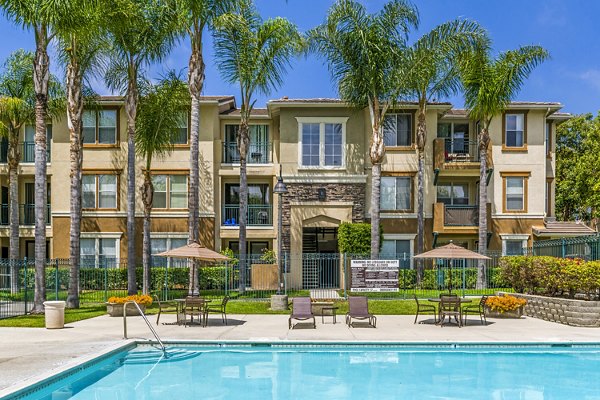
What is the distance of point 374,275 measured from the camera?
866 inches

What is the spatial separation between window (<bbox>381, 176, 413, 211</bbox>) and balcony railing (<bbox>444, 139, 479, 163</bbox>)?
2571 millimetres

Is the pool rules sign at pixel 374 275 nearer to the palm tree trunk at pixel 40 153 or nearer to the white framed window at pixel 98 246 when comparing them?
the palm tree trunk at pixel 40 153

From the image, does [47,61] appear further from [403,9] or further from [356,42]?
[403,9]

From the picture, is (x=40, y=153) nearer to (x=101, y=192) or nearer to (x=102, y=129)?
(x=101, y=192)

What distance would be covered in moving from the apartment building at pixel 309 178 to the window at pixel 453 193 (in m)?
0.75

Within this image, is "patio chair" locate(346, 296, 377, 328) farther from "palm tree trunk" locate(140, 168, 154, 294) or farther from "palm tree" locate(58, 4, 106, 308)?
"palm tree trunk" locate(140, 168, 154, 294)

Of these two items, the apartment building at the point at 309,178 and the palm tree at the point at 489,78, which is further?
the apartment building at the point at 309,178

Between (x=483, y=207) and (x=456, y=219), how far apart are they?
6.47 ft

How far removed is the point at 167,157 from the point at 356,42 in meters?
11.8

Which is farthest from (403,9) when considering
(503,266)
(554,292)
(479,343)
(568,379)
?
(568,379)

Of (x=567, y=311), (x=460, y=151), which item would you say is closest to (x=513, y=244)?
(x=460, y=151)

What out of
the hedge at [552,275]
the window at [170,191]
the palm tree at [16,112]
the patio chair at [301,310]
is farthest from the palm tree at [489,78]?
the palm tree at [16,112]

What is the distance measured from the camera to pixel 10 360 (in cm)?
1119

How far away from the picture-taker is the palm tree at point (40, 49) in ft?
58.9
